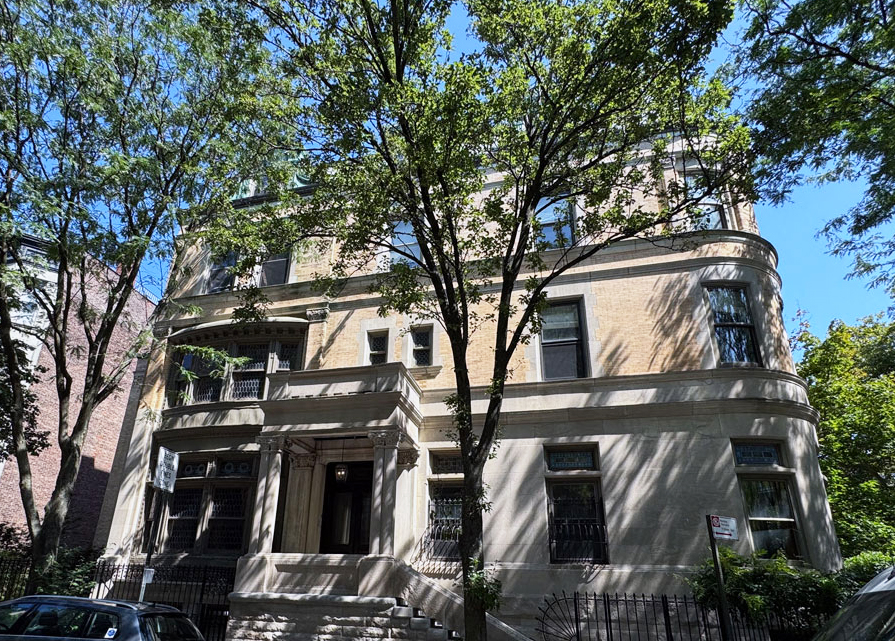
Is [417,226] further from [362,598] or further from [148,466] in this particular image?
[148,466]

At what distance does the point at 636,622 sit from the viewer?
36.9 feet

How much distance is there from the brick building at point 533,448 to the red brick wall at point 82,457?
23.4 feet

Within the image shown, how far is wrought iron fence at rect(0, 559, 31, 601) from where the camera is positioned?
13953mm

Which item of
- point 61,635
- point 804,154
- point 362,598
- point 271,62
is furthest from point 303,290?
point 804,154

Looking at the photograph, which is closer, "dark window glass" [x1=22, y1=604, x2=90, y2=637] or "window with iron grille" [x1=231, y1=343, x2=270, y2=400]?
"dark window glass" [x1=22, y1=604, x2=90, y2=637]

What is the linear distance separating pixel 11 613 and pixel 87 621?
1.43 metres

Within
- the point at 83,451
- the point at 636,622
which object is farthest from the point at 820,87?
the point at 83,451

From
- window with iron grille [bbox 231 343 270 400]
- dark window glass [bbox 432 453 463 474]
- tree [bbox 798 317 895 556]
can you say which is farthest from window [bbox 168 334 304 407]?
tree [bbox 798 317 895 556]

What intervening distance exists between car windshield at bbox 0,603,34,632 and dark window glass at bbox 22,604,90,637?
231mm

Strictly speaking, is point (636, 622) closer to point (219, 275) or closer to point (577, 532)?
point (577, 532)

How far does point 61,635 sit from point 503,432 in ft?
30.8

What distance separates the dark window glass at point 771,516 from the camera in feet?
39.2

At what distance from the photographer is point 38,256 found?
47.8ft

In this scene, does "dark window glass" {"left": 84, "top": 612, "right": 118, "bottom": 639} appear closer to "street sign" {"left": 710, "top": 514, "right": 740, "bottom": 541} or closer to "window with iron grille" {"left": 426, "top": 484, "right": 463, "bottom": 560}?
"window with iron grille" {"left": 426, "top": 484, "right": 463, "bottom": 560}
